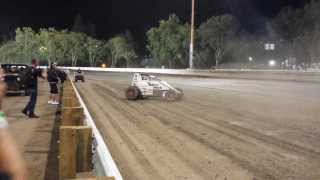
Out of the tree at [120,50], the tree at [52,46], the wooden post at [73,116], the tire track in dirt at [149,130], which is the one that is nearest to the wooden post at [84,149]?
the wooden post at [73,116]

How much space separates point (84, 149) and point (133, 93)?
622 inches

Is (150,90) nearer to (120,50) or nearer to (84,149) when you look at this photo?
(84,149)

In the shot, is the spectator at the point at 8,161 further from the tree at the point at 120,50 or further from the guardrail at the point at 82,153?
the tree at the point at 120,50

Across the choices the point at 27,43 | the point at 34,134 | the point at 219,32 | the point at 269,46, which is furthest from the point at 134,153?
the point at 27,43

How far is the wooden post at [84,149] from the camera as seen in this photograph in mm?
6250

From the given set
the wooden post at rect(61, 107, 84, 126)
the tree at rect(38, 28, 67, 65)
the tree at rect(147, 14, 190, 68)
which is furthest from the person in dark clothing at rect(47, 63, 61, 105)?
the tree at rect(38, 28, 67, 65)

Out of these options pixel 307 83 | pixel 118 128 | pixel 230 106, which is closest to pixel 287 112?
pixel 230 106

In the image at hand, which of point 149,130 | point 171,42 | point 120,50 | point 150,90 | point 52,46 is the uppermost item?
point 171,42

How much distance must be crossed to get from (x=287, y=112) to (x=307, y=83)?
16261 millimetres

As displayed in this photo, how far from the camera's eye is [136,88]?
22094 millimetres

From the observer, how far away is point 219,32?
319 feet

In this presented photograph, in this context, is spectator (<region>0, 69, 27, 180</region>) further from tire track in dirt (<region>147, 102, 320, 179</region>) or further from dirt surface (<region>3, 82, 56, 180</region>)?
tire track in dirt (<region>147, 102, 320, 179</region>)

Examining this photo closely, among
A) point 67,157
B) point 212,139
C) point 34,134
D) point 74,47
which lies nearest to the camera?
point 67,157

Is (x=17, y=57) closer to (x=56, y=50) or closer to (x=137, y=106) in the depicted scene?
(x=56, y=50)
